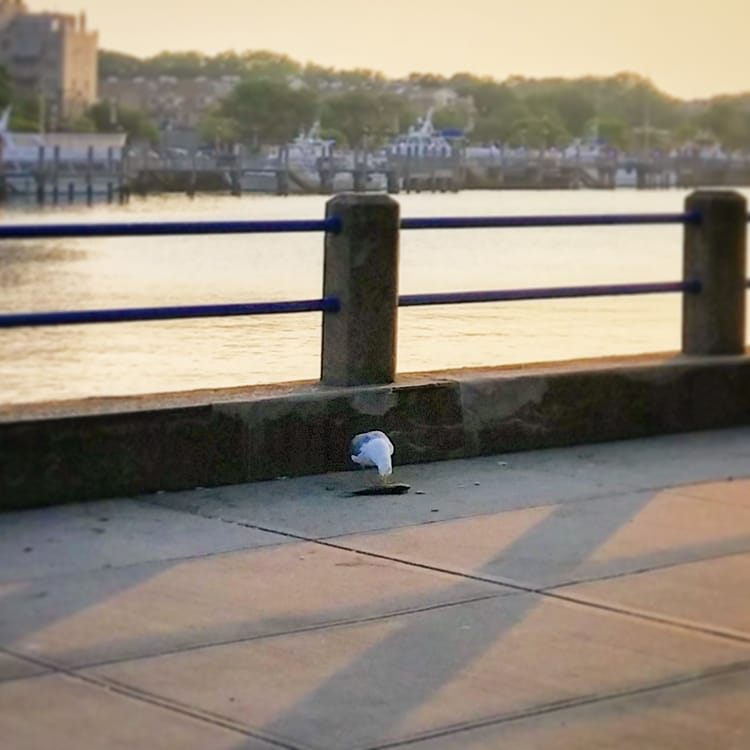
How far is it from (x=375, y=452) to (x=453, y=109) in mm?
51691

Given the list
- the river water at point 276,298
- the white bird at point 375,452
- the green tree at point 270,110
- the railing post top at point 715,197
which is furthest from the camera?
the green tree at point 270,110

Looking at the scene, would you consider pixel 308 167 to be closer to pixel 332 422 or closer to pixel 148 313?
pixel 332 422

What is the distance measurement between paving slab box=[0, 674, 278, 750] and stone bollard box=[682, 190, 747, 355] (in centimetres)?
614

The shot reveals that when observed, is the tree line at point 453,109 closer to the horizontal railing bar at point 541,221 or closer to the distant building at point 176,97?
the distant building at point 176,97

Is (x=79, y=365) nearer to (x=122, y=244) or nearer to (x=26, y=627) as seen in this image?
(x=26, y=627)

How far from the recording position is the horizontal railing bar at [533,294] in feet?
28.8

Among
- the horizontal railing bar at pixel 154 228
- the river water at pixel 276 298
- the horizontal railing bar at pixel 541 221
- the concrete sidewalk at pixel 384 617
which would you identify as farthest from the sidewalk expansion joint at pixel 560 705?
the river water at pixel 276 298

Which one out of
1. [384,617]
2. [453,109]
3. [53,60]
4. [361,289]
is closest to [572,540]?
[384,617]

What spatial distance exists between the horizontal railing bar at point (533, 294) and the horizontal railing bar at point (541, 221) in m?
0.35

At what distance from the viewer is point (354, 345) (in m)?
8.52

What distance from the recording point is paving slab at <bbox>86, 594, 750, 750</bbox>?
4.76 meters

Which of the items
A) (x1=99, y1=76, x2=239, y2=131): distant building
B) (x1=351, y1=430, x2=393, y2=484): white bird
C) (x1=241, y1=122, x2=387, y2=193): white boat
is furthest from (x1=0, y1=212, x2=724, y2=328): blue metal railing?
(x1=99, y1=76, x2=239, y2=131): distant building

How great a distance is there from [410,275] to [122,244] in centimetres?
2802

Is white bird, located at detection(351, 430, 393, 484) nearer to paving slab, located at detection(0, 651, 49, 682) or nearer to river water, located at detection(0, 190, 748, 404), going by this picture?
paving slab, located at detection(0, 651, 49, 682)
